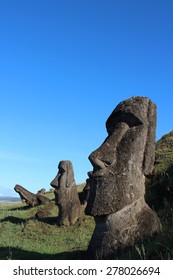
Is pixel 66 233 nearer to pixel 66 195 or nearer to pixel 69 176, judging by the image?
pixel 66 195

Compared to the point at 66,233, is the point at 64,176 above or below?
above

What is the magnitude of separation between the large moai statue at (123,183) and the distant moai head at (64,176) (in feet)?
26.3

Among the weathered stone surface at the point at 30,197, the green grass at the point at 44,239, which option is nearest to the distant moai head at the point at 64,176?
the green grass at the point at 44,239

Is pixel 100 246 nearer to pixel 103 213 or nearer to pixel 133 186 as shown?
pixel 103 213

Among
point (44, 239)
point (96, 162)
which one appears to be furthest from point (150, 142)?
point (44, 239)

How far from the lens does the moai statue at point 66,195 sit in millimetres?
16328

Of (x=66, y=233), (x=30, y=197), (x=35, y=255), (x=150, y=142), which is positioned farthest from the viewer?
(x=30, y=197)

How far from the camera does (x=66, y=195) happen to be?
17.2 m

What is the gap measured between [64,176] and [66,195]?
75 centimetres

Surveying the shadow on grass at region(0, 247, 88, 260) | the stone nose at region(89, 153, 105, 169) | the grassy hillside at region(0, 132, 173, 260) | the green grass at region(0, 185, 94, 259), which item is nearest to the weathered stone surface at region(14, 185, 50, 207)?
the grassy hillside at region(0, 132, 173, 260)

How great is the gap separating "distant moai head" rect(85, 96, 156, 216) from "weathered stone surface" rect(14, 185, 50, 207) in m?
14.4

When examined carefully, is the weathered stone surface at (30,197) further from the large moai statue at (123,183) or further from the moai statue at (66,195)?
the large moai statue at (123,183)

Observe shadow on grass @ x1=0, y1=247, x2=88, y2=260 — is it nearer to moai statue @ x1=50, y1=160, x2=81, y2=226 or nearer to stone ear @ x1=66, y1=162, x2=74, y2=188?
moai statue @ x1=50, y1=160, x2=81, y2=226
